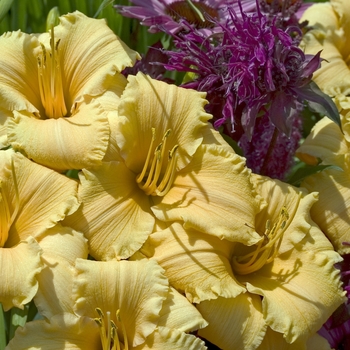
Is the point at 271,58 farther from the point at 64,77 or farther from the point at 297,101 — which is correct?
the point at 64,77

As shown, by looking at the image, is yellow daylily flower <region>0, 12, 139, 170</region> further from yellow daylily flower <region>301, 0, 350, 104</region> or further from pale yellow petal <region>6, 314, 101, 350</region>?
yellow daylily flower <region>301, 0, 350, 104</region>

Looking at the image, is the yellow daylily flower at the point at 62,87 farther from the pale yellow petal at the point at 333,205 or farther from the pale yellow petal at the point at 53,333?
the pale yellow petal at the point at 333,205

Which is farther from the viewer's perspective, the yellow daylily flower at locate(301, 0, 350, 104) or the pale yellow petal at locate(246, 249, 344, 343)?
the yellow daylily flower at locate(301, 0, 350, 104)

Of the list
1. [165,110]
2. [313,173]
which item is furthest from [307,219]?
[165,110]

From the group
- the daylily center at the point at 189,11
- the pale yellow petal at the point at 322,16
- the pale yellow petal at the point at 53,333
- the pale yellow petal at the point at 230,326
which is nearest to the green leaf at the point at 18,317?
the pale yellow petal at the point at 53,333

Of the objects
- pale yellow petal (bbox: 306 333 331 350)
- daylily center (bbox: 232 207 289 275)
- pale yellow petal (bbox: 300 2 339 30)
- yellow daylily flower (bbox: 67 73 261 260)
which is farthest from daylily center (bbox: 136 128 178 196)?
pale yellow petal (bbox: 300 2 339 30)

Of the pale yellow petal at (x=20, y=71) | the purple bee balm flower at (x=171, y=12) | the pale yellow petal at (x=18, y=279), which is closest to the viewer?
the pale yellow petal at (x=18, y=279)

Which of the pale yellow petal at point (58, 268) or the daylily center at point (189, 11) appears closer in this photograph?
the pale yellow petal at point (58, 268)

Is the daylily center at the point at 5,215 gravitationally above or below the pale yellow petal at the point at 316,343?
above
